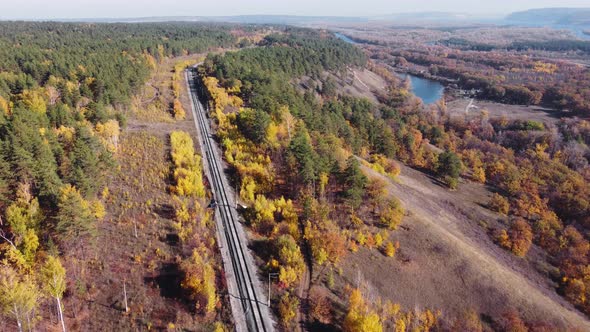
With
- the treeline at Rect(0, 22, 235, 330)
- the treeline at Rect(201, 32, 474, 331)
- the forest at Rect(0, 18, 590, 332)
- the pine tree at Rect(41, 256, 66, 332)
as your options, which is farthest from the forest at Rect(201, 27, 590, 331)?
the pine tree at Rect(41, 256, 66, 332)

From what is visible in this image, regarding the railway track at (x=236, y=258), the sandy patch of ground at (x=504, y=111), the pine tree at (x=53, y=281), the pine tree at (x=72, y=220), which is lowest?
the sandy patch of ground at (x=504, y=111)

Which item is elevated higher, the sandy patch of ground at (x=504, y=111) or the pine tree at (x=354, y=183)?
the pine tree at (x=354, y=183)

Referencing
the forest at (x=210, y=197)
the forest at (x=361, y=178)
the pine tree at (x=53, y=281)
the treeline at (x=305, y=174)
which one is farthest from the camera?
the treeline at (x=305, y=174)

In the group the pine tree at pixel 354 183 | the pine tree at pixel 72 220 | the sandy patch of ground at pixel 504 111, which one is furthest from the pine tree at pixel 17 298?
the sandy patch of ground at pixel 504 111

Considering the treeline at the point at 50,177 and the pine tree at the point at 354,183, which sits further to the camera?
the pine tree at the point at 354,183

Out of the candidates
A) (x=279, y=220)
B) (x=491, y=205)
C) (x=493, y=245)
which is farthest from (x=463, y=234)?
(x=279, y=220)

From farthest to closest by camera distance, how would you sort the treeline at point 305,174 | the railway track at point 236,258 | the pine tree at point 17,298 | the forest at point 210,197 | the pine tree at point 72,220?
the treeline at point 305,174 → the pine tree at point 72,220 → the forest at point 210,197 → the railway track at point 236,258 → the pine tree at point 17,298

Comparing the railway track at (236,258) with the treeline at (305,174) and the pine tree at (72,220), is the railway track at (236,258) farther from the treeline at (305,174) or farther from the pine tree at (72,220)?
the pine tree at (72,220)

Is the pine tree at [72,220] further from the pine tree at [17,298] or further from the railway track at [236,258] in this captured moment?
the railway track at [236,258]

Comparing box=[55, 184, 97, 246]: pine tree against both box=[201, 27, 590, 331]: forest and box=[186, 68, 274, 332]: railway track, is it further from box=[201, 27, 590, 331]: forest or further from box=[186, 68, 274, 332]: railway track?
box=[201, 27, 590, 331]: forest

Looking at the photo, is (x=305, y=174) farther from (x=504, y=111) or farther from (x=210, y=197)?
(x=504, y=111)
